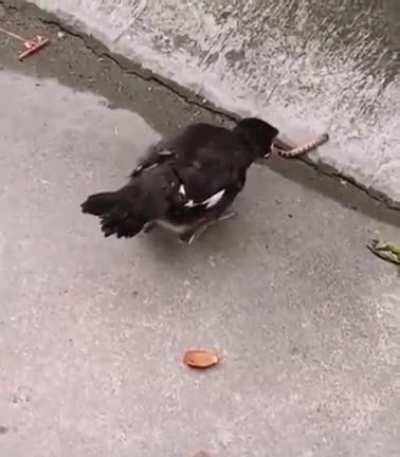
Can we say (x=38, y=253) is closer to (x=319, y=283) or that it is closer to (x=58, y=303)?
(x=58, y=303)

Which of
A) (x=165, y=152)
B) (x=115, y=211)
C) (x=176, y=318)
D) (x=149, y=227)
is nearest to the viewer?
(x=115, y=211)

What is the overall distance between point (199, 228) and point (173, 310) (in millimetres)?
339

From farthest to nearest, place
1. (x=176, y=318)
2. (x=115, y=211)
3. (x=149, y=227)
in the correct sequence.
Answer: (x=149, y=227), (x=176, y=318), (x=115, y=211)

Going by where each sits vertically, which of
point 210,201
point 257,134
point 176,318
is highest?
point 257,134

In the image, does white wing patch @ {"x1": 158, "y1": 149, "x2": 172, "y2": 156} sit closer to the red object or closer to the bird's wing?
the bird's wing

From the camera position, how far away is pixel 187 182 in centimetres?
352

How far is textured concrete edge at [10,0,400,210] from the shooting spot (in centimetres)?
393

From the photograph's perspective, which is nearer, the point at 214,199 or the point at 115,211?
the point at 115,211

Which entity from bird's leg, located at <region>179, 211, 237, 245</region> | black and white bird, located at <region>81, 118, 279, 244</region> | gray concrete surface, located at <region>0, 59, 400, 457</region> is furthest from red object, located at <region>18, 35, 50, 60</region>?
bird's leg, located at <region>179, 211, 237, 245</region>

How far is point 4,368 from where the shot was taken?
3.30m

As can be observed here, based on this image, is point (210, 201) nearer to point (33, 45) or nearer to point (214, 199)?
point (214, 199)

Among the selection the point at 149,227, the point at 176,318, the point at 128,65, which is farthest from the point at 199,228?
the point at 128,65

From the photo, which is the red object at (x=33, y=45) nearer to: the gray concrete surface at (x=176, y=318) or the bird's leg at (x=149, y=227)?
the gray concrete surface at (x=176, y=318)

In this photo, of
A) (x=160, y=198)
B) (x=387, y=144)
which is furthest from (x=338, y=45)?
(x=160, y=198)
